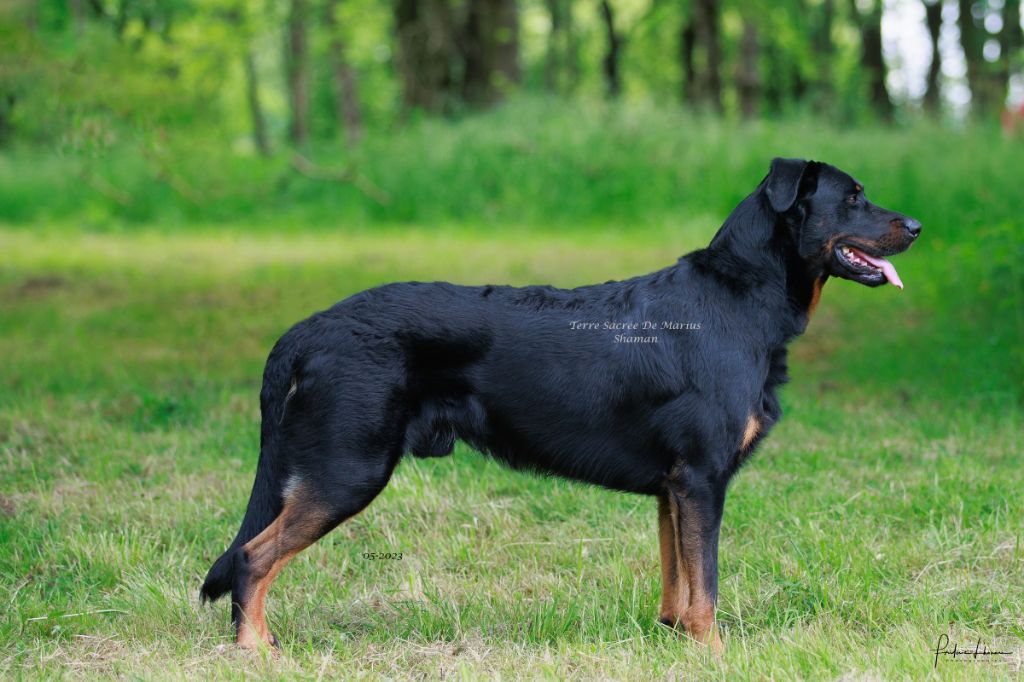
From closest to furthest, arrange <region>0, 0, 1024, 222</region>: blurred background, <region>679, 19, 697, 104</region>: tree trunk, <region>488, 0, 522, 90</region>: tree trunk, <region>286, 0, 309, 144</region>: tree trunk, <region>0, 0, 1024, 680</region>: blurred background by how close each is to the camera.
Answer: <region>0, 0, 1024, 680</region>: blurred background < <region>0, 0, 1024, 222</region>: blurred background < <region>488, 0, 522, 90</region>: tree trunk < <region>286, 0, 309, 144</region>: tree trunk < <region>679, 19, 697, 104</region>: tree trunk

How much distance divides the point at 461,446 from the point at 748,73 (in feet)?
52.9

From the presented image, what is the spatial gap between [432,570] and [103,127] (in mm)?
4561

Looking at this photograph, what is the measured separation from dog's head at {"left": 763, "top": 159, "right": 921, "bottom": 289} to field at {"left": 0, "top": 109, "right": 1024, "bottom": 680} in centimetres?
124

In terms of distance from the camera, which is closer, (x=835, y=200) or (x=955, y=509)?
(x=835, y=200)

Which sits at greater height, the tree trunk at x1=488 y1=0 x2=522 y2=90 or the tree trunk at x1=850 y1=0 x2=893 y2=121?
the tree trunk at x1=488 y1=0 x2=522 y2=90

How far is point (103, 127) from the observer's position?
25.0ft

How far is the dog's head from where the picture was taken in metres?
4.25

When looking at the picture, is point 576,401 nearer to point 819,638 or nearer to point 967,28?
point 819,638

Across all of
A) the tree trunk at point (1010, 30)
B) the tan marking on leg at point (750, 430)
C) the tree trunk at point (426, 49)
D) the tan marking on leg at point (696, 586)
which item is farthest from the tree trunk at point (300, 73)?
the tan marking on leg at point (696, 586)

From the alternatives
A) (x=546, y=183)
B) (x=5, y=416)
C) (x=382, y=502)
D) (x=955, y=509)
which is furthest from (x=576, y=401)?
(x=546, y=183)

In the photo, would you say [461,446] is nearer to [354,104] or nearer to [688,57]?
[354,104]

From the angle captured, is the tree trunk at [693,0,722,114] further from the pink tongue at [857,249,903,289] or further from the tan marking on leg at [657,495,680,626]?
the tan marking on leg at [657,495,680,626]

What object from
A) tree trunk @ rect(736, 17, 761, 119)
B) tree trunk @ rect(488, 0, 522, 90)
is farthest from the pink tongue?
tree trunk @ rect(488, 0, 522, 90)
